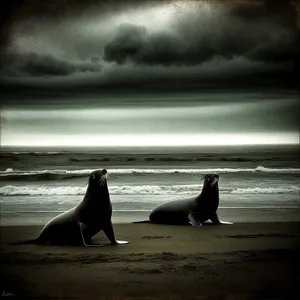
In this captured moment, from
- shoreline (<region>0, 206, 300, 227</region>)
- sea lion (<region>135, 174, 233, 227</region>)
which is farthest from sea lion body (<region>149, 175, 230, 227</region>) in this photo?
shoreline (<region>0, 206, 300, 227</region>)

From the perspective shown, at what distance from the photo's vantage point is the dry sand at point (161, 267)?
2723mm

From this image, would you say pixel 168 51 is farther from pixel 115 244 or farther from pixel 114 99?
pixel 115 244

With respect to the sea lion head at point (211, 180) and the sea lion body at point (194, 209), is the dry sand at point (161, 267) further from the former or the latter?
the sea lion head at point (211, 180)

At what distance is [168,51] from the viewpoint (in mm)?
3283

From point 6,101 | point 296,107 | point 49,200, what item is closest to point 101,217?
point 49,200

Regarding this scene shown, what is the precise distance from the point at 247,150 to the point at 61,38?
139 centimetres

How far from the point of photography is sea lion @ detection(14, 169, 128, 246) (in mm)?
3195

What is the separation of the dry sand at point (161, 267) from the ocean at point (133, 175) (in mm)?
162

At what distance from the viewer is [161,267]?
2945mm

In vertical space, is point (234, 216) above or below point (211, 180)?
below

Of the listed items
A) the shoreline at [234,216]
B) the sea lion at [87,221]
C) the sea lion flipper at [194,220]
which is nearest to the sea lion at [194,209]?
the sea lion flipper at [194,220]

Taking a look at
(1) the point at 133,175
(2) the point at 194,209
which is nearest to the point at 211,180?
(2) the point at 194,209

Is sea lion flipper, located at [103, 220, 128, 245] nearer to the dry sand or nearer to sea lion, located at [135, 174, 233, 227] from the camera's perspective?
the dry sand

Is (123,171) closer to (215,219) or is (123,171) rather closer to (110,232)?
(110,232)
